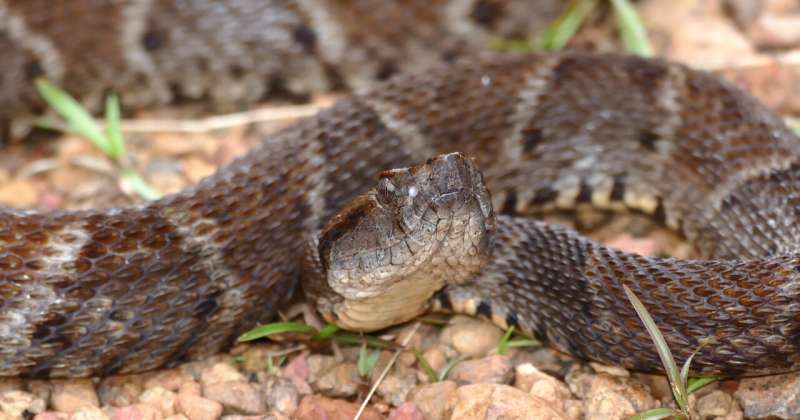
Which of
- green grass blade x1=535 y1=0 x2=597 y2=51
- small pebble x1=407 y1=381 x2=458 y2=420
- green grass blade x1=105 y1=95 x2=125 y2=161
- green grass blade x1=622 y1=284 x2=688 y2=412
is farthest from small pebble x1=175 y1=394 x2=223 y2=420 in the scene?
green grass blade x1=535 y1=0 x2=597 y2=51

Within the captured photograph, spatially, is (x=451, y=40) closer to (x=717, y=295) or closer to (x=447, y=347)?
(x=447, y=347)

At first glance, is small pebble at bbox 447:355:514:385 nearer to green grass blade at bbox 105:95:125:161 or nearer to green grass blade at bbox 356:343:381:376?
green grass blade at bbox 356:343:381:376

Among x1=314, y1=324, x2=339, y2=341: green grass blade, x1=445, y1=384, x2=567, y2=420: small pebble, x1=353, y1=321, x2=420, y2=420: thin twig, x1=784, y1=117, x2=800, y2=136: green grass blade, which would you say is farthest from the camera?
x1=784, y1=117, x2=800, y2=136: green grass blade

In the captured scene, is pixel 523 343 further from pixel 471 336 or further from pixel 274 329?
pixel 274 329

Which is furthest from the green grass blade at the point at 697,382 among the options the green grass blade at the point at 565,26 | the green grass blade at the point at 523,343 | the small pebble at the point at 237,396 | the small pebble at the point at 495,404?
the green grass blade at the point at 565,26

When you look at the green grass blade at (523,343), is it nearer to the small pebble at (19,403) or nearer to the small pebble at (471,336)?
the small pebble at (471,336)

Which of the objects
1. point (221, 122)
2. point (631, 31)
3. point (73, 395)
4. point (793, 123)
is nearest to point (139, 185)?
point (221, 122)
